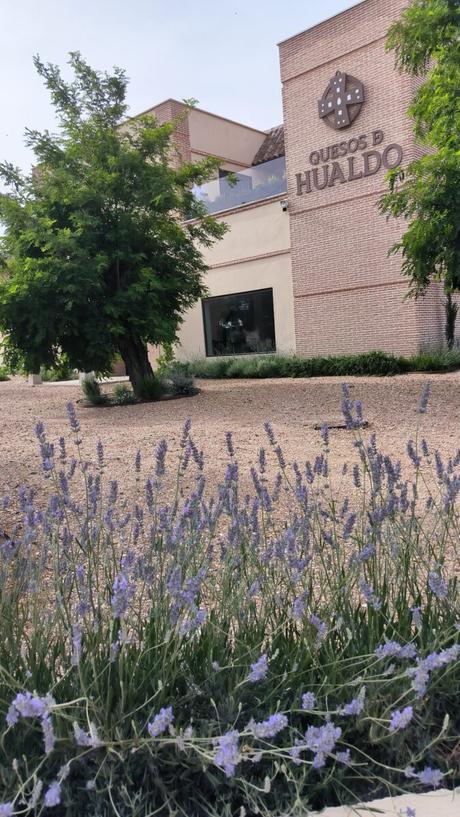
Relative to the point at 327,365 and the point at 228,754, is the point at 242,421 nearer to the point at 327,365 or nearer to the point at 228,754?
the point at 327,365

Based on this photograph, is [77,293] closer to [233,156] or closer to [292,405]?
[292,405]

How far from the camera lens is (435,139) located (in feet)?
29.4

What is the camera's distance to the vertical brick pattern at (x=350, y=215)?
15.8 m

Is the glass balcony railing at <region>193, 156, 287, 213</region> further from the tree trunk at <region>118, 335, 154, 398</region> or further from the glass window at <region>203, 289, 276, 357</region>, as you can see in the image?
the tree trunk at <region>118, 335, 154, 398</region>

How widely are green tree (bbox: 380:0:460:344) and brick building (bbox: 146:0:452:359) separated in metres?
5.24

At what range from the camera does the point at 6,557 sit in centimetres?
226

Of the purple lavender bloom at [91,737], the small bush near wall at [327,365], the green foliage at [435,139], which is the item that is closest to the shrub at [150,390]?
the small bush near wall at [327,365]

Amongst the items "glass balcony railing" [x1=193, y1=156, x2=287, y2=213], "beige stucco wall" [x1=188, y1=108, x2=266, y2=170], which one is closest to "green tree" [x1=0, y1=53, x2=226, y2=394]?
"glass balcony railing" [x1=193, y1=156, x2=287, y2=213]

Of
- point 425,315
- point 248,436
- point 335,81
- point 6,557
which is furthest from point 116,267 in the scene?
point 6,557

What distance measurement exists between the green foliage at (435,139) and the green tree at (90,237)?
4.50 meters

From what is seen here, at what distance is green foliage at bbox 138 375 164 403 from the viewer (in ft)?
42.3

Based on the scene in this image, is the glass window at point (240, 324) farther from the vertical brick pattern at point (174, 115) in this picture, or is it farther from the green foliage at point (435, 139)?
the green foliage at point (435, 139)

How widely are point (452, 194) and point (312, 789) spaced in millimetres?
8516

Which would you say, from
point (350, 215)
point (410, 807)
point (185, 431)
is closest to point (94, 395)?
point (350, 215)
